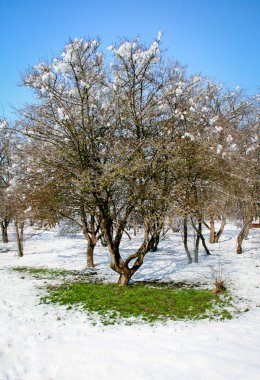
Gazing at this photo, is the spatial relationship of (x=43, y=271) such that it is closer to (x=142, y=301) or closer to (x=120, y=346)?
(x=142, y=301)

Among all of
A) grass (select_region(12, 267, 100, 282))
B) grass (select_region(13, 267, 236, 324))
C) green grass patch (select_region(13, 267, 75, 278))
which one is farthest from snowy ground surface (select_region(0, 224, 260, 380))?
green grass patch (select_region(13, 267, 75, 278))

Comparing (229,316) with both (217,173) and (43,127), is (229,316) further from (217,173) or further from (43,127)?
(43,127)

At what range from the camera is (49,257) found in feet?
67.2

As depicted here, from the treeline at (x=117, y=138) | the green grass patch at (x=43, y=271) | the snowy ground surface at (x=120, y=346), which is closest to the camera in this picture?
the snowy ground surface at (x=120, y=346)

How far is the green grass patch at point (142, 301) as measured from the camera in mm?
8680

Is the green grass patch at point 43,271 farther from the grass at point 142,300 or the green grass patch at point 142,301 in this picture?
the green grass patch at point 142,301

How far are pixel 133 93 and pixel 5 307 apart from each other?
356 inches

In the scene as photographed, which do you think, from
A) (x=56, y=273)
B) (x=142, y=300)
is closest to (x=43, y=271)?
(x=56, y=273)

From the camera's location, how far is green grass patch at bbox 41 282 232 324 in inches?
342

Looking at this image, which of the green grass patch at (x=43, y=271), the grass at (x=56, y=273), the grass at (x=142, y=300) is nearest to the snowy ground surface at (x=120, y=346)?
the grass at (x=142, y=300)

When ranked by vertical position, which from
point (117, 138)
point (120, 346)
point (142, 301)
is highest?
point (117, 138)

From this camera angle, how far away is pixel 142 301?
389 inches

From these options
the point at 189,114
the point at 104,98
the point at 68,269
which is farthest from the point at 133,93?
the point at 68,269

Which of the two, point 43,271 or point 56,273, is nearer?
point 56,273
